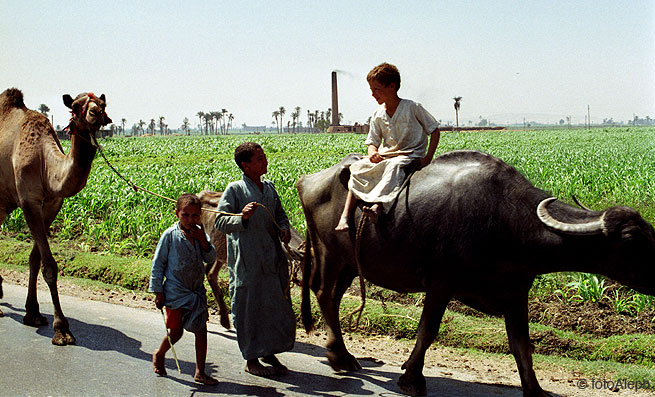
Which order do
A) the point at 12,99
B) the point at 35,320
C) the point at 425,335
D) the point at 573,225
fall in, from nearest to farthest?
1. the point at 573,225
2. the point at 425,335
3. the point at 35,320
4. the point at 12,99

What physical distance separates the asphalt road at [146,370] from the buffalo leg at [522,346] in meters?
0.33

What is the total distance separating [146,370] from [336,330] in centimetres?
174

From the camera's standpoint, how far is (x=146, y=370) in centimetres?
596

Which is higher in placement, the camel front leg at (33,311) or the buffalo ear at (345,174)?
the buffalo ear at (345,174)

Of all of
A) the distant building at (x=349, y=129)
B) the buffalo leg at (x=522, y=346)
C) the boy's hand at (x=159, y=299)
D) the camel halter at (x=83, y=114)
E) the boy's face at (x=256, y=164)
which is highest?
the distant building at (x=349, y=129)

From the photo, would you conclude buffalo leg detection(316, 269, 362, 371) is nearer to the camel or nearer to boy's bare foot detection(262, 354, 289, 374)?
boy's bare foot detection(262, 354, 289, 374)

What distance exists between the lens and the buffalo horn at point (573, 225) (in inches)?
179

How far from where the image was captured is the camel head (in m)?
6.87

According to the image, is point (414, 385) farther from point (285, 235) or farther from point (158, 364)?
point (158, 364)

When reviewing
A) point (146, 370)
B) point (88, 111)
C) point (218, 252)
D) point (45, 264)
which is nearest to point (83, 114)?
point (88, 111)

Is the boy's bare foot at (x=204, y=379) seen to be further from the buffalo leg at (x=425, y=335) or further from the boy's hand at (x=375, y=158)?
the boy's hand at (x=375, y=158)

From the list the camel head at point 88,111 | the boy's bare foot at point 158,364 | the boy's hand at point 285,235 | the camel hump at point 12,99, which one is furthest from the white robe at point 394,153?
the camel hump at point 12,99

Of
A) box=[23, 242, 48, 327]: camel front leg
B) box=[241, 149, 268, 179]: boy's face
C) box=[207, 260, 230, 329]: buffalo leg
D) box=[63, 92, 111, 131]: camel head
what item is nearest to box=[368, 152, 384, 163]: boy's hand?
box=[241, 149, 268, 179]: boy's face

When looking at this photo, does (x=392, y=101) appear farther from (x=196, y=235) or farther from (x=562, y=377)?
(x=562, y=377)
